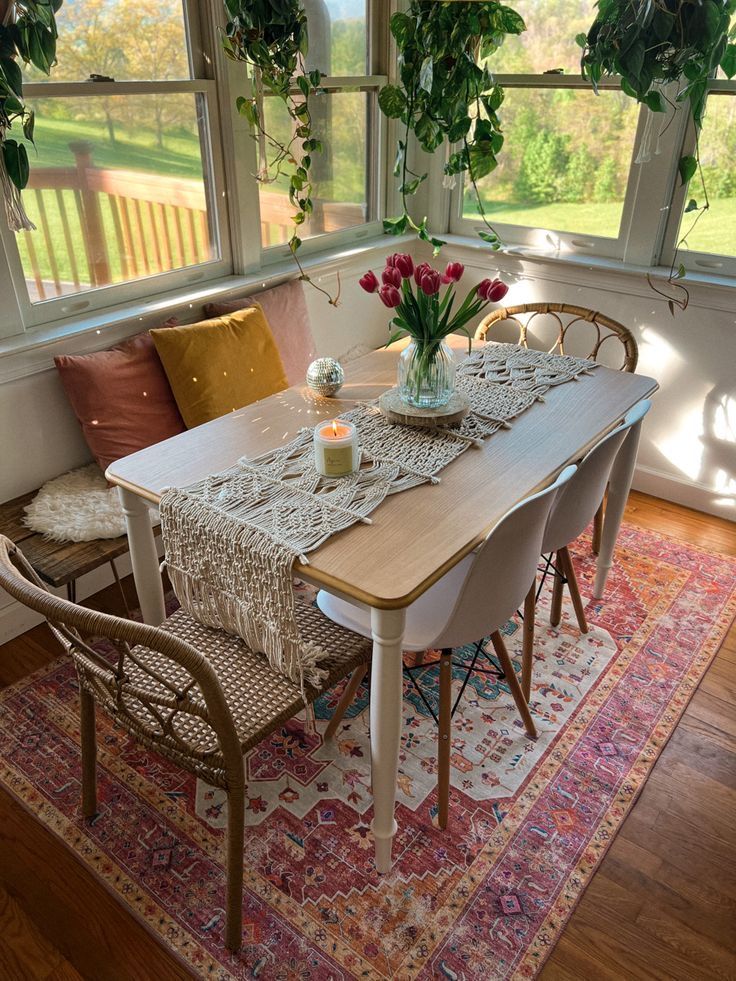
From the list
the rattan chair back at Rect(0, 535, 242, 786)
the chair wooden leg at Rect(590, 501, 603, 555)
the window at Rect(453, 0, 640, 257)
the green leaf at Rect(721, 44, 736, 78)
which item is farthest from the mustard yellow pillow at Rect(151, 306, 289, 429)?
the green leaf at Rect(721, 44, 736, 78)

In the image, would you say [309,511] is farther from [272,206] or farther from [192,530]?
[272,206]

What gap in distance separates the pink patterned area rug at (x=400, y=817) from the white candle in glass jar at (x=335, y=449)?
2.49ft

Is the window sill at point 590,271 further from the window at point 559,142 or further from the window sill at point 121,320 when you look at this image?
the window sill at point 121,320

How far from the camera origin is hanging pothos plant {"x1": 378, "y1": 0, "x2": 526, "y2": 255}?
2660 mm

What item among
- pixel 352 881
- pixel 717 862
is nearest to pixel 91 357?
pixel 352 881

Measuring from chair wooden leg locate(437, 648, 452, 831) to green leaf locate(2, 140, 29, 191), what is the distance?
1.62 meters

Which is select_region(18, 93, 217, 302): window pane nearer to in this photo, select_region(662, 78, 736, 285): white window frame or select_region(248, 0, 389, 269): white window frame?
select_region(248, 0, 389, 269): white window frame

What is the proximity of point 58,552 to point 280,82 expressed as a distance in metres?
1.67

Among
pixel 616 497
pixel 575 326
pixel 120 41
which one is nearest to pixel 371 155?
pixel 575 326

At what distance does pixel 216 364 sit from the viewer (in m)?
2.37

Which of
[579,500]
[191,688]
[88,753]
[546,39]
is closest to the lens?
[191,688]

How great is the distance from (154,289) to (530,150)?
5.09ft

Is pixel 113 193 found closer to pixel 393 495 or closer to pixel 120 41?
pixel 120 41

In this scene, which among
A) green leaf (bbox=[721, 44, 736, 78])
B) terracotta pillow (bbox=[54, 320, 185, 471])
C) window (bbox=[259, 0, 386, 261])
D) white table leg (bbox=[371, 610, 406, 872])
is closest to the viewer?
white table leg (bbox=[371, 610, 406, 872])
